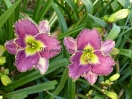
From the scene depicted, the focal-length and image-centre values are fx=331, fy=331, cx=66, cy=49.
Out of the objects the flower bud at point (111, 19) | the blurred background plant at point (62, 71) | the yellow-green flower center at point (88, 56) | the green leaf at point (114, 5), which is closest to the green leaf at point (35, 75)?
the blurred background plant at point (62, 71)

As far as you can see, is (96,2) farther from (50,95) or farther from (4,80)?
(4,80)

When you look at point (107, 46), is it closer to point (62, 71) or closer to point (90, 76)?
point (90, 76)

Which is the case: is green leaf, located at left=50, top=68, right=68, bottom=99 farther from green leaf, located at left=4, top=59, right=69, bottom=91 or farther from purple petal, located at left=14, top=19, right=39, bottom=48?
purple petal, located at left=14, top=19, right=39, bottom=48

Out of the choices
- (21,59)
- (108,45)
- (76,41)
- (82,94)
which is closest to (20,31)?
(21,59)

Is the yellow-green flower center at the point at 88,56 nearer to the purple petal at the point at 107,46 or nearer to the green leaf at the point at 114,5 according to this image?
the purple petal at the point at 107,46

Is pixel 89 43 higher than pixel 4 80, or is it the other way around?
pixel 89 43
